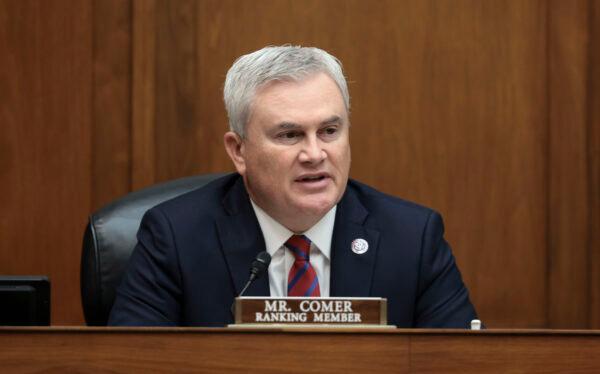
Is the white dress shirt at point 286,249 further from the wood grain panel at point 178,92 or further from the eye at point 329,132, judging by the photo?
the wood grain panel at point 178,92

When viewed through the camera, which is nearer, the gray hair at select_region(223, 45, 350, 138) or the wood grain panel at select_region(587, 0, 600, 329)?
the gray hair at select_region(223, 45, 350, 138)

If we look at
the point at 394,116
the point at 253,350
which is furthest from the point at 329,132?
the point at 394,116

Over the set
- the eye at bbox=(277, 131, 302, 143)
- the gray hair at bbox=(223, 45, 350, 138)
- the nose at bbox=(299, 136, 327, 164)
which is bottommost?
the nose at bbox=(299, 136, 327, 164)

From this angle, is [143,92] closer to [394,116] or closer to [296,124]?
[394,116]

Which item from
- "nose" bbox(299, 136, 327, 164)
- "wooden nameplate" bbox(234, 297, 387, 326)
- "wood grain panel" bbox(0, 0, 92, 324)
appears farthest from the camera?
"wood grain panel" bbox(0, 0, 92, 324)

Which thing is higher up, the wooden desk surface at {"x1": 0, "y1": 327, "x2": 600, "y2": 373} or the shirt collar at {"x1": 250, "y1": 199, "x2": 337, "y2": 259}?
the shirt collar at {"x1": 250, "y1": 199, "x2": 337, "y2": 259}

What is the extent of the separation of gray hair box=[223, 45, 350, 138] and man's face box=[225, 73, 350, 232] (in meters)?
0.02

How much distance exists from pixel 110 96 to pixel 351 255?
1.23 m

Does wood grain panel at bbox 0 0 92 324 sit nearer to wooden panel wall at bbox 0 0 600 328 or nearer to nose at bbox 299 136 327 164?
wooden panel wall at bbox 0 0 600 328

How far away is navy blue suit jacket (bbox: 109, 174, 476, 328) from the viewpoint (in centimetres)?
Answer: 255

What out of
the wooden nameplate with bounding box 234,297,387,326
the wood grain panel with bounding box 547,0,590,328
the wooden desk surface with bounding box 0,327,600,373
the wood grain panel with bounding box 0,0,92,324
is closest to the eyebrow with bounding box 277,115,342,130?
the wooden nameplate with bounding box 234,297,387,326

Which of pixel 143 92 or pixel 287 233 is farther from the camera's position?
pixel 143 92

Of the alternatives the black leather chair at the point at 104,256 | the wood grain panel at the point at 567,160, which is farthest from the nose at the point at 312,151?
the wood grain panel at the point at 567,160

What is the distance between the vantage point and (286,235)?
262 centimetres
